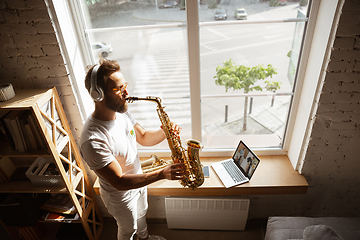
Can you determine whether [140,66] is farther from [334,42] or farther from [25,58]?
[334,42]

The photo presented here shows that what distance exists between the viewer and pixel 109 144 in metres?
1.68

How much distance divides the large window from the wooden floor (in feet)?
3.44

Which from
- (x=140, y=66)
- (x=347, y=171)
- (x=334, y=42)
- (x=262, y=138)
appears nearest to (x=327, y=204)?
(x=347, y=171)

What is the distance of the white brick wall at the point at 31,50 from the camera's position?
166 centimetres

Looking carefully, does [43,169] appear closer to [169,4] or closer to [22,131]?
[22,131]

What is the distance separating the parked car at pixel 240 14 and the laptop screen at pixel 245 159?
111 cm

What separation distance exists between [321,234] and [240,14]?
1677mm

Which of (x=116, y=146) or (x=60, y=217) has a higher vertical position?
(x=116, y=146)

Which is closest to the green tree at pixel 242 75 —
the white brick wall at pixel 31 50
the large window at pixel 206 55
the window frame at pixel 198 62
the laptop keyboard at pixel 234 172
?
the large window at pixel 206 55

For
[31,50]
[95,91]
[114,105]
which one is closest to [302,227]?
[114,105]

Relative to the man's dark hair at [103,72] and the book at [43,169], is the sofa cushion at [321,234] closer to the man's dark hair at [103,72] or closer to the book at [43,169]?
the man's dark hair at [103,72]

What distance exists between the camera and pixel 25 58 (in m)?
1.81

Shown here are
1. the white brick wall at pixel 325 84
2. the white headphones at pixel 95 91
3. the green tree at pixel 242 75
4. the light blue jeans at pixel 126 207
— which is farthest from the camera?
the green tree at pixel 242 75

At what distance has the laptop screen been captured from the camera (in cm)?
218
